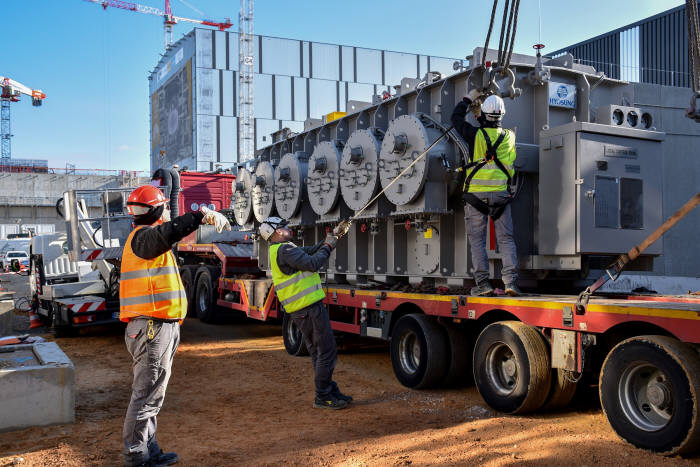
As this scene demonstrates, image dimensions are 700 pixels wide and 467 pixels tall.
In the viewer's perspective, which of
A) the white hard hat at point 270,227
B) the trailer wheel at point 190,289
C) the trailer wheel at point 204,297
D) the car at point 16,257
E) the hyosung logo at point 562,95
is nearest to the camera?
the white hard hat at point 270,227

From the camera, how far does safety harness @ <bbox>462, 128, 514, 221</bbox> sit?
7.01 meters

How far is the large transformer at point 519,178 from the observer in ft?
23.0

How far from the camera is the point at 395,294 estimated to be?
8414mm

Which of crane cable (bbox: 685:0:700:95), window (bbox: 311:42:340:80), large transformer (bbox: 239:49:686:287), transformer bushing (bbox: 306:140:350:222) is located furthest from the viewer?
window (bbox: 311:42:340:80)

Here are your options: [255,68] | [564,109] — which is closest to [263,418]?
[564,109]

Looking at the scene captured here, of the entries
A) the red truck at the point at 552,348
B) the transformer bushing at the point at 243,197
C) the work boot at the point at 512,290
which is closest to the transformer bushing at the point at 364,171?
the red truck at the point at 552,348

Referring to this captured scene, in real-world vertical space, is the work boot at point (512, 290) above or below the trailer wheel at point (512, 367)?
above

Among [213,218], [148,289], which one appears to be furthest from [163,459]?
[213,218]

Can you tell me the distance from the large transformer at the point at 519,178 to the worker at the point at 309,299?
1.78m

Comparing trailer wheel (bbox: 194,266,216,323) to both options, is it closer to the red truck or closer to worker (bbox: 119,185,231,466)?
the red truck

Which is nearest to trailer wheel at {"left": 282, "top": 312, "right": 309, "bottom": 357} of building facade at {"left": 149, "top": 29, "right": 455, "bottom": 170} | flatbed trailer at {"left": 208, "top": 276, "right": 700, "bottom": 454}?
flatbed trailer at {"left": 208, "top": 276, "right": 700, "bottom": 454}

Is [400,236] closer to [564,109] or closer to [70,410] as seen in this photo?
[564,109]

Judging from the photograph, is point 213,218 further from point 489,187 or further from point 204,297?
point 204,297

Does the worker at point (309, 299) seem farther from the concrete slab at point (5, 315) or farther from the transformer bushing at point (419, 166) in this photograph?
the concrete slab at point (5, 315)
